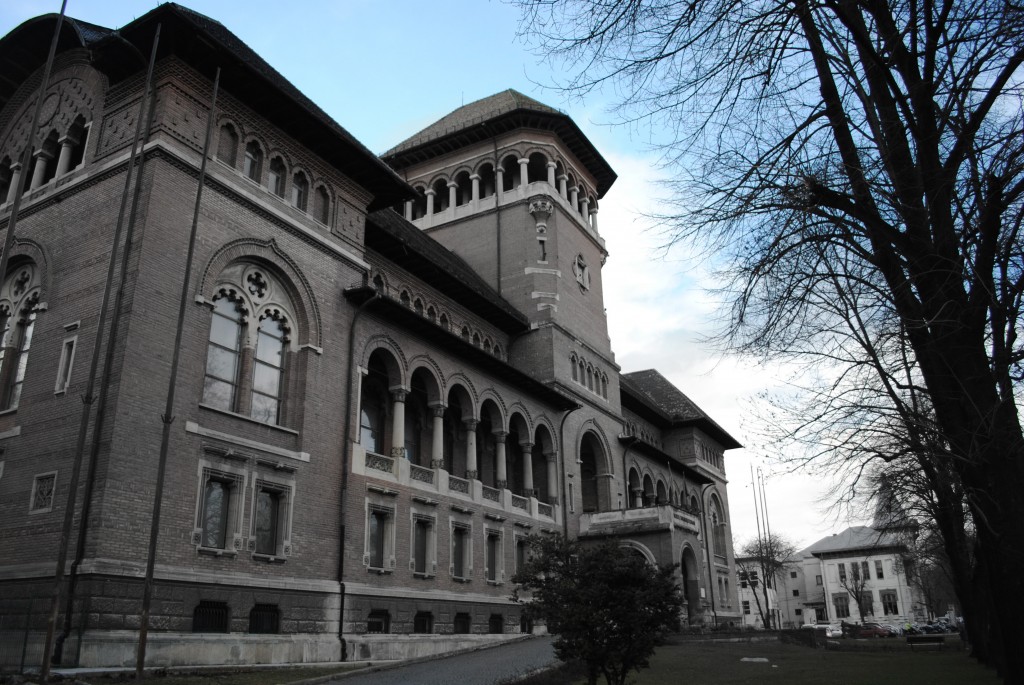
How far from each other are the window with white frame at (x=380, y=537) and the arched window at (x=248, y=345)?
441 cm

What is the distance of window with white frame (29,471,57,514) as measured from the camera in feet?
58.7

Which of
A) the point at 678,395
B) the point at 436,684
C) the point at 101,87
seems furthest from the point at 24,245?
the point at 678,395

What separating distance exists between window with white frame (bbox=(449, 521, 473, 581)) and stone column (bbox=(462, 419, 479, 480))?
6.88ft

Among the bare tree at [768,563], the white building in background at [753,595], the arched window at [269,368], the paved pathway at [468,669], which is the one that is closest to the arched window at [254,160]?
the arched window at [269,368]

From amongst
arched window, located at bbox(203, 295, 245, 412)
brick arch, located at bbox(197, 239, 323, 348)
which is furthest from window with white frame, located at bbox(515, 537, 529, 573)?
arched window, located at bbox(203, 295, 245, 412)

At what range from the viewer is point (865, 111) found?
10.4 metres

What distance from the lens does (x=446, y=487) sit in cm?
2811

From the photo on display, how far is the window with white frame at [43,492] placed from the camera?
1790 cm

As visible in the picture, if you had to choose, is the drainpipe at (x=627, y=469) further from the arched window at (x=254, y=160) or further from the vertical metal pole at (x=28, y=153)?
the vertical metal pole at (x=28, y=153)

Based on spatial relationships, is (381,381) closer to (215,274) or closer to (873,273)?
(215,274)

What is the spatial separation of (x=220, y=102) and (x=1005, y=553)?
2097cm

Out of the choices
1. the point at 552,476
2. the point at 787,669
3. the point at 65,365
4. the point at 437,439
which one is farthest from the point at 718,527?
the point at 65,365

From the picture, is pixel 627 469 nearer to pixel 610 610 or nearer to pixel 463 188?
pixel 463 188

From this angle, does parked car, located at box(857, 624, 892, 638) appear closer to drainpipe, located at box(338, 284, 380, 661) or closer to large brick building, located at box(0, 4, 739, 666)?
large brick building, located at box(0, 4, 739, 666)
